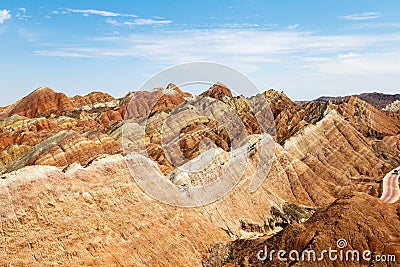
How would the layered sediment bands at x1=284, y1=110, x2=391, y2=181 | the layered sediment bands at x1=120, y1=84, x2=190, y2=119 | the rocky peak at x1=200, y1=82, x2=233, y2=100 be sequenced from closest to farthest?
1. the layered sediment bands at x1=284, y1=110, x2=391, y2=181
2. the layered sediment bands at x1=120, y1=84, x2=190, y2=119
3. the rocky peak at x1=200, y1=82, x2=233, y2=100

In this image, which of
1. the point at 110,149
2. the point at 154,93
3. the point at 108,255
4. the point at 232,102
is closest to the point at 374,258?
the point at 108,255

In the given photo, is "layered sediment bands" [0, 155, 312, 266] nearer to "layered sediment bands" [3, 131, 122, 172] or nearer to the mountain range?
the mountain range

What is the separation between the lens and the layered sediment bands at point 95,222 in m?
29.8

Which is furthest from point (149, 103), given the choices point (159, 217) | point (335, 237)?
point (335, 237)

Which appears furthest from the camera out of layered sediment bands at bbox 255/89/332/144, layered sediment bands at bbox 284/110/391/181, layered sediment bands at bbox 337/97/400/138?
layered sediment bands at bbox 337/97/400/138

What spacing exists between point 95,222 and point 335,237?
20.1 metres

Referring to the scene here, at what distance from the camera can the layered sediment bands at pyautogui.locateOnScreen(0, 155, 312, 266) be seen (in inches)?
1174

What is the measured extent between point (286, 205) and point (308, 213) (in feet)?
10.3

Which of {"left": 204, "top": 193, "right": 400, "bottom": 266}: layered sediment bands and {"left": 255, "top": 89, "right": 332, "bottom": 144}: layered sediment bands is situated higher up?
{"left": 204, "top": 193, "right": 400, "bottom": 266}: layered sediment bands

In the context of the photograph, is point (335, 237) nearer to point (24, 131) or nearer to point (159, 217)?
point (159, 217)

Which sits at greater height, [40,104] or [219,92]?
[219,92]

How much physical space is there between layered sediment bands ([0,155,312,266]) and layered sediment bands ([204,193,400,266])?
3.16 metres

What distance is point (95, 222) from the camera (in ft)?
109

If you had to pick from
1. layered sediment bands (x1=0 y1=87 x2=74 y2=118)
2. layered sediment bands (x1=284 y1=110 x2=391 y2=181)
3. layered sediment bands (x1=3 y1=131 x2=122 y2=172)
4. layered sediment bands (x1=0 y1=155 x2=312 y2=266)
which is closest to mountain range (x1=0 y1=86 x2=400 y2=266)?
layered sediment bands (x1=0 y1=155 x2=312 y2=266)
